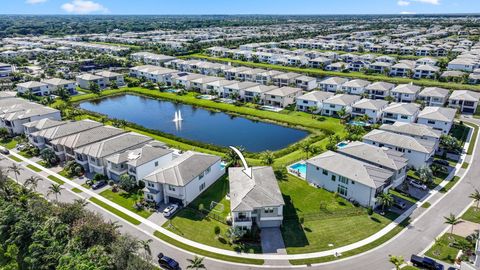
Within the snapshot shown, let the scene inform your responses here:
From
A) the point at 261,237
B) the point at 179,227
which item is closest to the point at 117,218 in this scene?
the point at 179,227

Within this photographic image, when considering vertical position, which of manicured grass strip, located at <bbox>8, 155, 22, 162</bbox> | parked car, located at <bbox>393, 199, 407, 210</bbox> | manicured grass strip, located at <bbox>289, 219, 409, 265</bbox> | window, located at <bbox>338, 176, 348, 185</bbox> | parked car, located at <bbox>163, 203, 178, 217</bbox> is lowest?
manicured grass strip, located at <bbox>289, 219, 409, 265</bbox>

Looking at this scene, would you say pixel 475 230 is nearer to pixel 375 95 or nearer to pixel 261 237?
pixel 261 237

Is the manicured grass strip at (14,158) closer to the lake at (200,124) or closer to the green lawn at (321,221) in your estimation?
the lake at (200,124)

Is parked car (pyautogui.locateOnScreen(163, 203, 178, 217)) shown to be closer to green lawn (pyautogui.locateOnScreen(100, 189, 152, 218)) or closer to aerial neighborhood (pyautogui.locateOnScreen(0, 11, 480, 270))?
aerial neighborhood (pyautogui.locateOnScreen(0, 11, 480, 270))

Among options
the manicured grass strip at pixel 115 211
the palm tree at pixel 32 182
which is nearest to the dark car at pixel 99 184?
the manicured grass strip at pixel 115 211

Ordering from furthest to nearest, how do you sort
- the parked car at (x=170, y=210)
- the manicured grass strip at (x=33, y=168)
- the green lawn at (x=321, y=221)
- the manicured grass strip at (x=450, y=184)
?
the manicured grass strip at (x=33, y=168) < the manicured grass strip at (x=450, y=184) < the parked car at (x=170, y=210) < the green lawn at (x=321, y=221)

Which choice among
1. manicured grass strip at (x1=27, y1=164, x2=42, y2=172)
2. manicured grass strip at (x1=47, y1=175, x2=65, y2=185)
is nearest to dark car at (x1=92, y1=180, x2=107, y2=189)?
manicured grass strip at (x1=47, y1=175, x2=65, y2=185)
